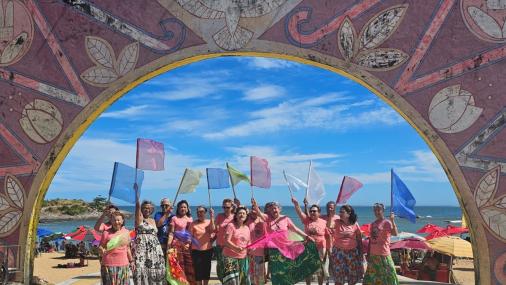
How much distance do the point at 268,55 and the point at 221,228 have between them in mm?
2680

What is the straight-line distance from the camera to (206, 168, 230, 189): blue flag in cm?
837

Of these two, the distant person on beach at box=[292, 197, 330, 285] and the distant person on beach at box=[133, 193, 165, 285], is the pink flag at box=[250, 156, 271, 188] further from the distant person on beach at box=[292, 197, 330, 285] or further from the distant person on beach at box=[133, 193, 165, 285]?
the distant person on beach at box=[133, 193, 165, 285]

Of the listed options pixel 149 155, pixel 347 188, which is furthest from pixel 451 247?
pixel 149 155

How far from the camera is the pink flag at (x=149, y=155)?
6863mm

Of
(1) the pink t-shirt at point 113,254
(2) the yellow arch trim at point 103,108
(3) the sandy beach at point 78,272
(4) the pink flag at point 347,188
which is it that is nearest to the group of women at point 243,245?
(1) the pink t-shirt at point 113,254

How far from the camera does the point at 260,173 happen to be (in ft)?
26.3

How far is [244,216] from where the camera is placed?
6609mm

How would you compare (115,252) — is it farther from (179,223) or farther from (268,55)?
(268,55)

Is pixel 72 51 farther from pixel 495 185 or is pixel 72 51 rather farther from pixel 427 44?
pixel 495 185

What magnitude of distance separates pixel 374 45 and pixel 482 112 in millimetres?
1801

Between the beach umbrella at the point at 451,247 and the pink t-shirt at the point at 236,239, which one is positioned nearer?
the pink t-shirt at the point at 236,239

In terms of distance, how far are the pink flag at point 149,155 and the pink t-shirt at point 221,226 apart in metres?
1.17

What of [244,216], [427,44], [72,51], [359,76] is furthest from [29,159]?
[427,44]

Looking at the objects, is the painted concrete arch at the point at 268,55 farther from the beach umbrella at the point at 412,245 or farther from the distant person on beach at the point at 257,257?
the beach umbrella at the point at 412,245
